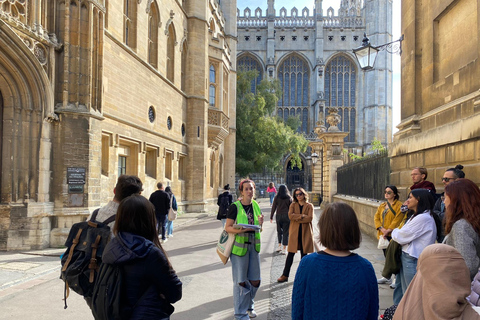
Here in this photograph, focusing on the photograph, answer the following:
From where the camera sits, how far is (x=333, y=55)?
5059cm

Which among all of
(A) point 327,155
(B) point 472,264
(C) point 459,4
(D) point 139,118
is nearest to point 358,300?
(B) point 472,264

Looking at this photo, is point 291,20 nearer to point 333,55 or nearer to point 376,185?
point 333,55

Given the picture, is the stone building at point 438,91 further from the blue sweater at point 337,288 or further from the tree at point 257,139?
the tree at point 257,139

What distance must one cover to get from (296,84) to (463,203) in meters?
49.8

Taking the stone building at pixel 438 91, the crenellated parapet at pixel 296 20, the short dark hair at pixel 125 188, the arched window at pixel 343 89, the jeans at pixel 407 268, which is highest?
the crenellated parapet at pixel 296 20

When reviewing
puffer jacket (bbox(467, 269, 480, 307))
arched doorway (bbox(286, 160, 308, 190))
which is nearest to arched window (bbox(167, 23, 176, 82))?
puffer jacket (bbox(467, 269, 480, 307))

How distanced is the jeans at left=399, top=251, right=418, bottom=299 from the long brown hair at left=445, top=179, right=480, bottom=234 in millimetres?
1485

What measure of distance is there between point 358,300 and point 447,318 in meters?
0.53

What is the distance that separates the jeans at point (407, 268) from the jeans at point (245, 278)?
61.9 inches

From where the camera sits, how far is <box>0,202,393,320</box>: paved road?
4.95 meters

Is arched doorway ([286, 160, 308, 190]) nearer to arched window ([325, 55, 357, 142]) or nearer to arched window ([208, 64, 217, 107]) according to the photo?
arched window ([325, 55, 357, 142])

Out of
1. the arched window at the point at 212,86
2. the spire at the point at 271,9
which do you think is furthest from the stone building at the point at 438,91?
the spire at the point at 271,9

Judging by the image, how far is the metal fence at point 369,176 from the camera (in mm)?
9805

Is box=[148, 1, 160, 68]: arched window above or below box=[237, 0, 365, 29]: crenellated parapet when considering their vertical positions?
below
